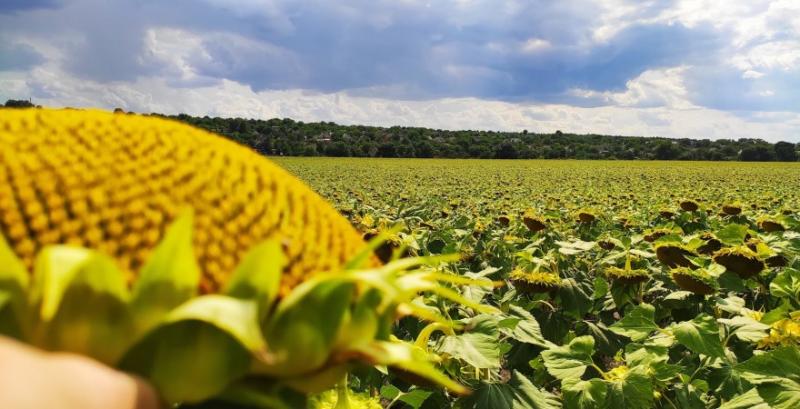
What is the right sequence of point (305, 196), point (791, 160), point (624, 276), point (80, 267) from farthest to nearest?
point (791, 160)
point (624, 276)
point (305, 196)
point (80, 267)

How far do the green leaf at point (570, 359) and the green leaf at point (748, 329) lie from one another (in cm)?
72

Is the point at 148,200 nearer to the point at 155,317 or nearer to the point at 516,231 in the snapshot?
the point at 155,317

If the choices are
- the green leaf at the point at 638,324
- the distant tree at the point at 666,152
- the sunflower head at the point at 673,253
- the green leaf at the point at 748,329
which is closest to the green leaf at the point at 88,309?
the green leaf at the point at 748,329

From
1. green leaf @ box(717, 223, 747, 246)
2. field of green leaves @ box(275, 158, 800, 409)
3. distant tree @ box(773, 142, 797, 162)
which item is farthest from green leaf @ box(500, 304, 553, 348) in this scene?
distant tree @ box(773, 142, 797, 162)

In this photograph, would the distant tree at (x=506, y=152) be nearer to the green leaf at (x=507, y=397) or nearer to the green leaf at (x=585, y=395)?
the green leaf at (x=585, y=395)

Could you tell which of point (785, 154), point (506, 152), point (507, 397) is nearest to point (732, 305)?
point (507, 397)

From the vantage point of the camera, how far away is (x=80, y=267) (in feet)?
2.15

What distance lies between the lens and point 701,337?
3.18m

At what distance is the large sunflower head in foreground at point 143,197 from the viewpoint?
76cm

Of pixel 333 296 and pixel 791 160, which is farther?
pixel 791 160

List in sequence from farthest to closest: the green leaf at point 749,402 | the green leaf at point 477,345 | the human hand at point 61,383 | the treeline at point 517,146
→ the treeline at point 517,146
the green leaf at point 749,402
the green leaf at point 477,345
the human hand at point 61,383

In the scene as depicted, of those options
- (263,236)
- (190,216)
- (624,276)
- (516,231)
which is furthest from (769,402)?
(516,231)

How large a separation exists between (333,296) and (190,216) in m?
0.18

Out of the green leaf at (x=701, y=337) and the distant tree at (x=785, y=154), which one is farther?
the distant tree at (x=785, y=154)
